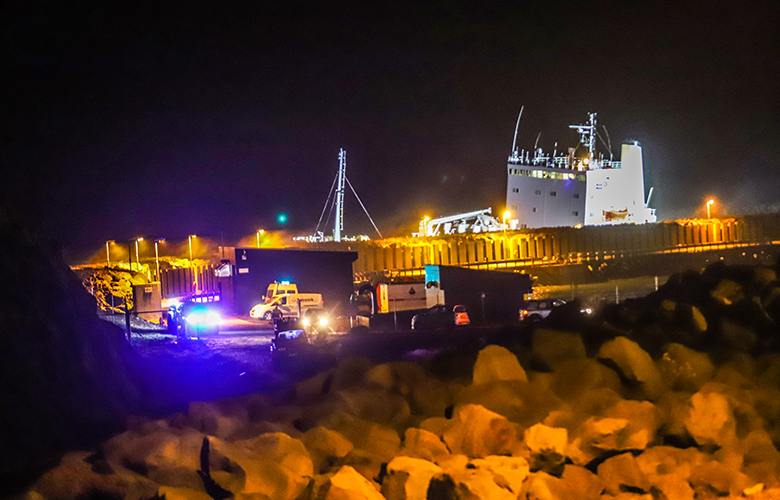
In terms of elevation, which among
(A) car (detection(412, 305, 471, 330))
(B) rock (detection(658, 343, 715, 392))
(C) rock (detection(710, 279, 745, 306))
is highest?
(C) rock (detection(710, 279, 745, 306))

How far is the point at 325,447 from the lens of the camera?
4.40 m

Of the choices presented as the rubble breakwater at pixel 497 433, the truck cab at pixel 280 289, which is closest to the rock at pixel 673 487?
the rubble breakwater at pixel 497 433

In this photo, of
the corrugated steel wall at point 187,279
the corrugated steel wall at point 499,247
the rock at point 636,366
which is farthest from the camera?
the corrugated steel wall at point 499,247

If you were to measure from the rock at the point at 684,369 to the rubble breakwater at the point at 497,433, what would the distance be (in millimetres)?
11

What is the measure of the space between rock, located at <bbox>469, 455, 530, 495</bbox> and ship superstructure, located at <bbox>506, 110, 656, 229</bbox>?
63.4 m

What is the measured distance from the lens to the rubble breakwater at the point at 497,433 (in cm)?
391

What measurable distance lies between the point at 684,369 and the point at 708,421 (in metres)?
0.75

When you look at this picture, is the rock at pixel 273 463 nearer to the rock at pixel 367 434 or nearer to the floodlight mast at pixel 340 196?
the rock at pixel 367 434

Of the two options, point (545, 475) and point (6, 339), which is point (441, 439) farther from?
point (6, 339)

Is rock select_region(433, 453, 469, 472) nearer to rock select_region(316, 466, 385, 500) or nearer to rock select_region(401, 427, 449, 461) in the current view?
rock select_region(401, 427, 449, 461)

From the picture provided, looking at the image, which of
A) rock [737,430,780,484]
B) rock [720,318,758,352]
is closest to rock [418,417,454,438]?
rock [737,430,780,484]

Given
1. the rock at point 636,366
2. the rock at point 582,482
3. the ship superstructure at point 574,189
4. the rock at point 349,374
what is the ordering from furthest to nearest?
the ship superstructure at point 574,189, the rock at point 349,374, the rock at point 636,366, the rock at point 582,482

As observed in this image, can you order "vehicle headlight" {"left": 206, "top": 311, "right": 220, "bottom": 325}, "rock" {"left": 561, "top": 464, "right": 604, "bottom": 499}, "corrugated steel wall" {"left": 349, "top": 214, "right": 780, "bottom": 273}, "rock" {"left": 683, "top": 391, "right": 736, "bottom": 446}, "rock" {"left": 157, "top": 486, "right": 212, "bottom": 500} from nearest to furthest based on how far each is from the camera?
"rock" {"left": 157, "top": 486, "right": 212, "bottom": 500}, "rock" {"left": 561, "top": 464, "right": 604, "bottom": 499}, "rock" {"left": 683, "top": 391, "right": 736, "bottom": 446}, "vehicle headlight" {"left": 206, "top": 311, "right": 220, "bottom": 325}, "corrugated steel wall" {"left": 349, "top": 214, "right": 780, "bottom": 273}

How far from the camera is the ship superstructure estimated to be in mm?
65375
